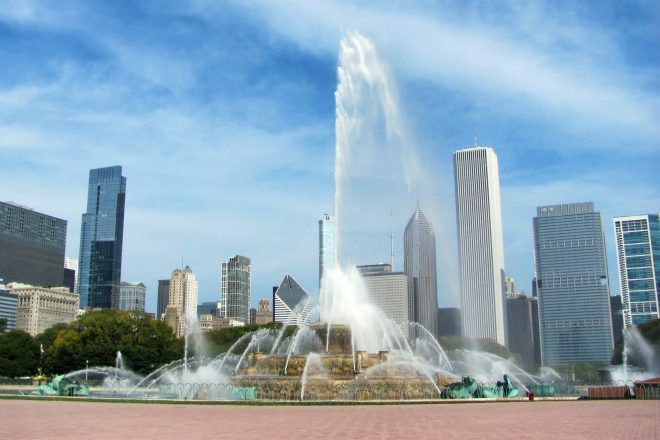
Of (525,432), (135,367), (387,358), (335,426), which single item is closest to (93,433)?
(335,426)

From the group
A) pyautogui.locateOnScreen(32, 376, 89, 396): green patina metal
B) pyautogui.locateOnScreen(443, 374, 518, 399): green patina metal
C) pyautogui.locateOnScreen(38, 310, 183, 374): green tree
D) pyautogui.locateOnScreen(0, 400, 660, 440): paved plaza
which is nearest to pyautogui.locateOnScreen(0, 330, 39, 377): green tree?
pyautogui.locateOnScreen(38, 310, 183, 374): green tree

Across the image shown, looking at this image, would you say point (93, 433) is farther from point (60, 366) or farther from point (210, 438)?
point (60, 366)

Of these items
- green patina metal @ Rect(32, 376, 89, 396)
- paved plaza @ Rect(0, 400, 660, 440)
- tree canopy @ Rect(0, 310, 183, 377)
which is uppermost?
tree canopy @ Rect(0, 310, 183, 377)

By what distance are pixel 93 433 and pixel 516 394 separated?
24497 mm

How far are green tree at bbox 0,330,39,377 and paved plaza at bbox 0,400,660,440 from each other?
57.0 metres

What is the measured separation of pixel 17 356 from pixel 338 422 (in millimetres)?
73032

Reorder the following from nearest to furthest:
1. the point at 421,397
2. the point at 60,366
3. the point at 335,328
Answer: the point at 421,397 → the point at 335,328 → the point at 60,366

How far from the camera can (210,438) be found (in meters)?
16.2

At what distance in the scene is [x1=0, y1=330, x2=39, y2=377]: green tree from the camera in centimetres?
7850

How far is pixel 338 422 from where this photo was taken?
797 inches

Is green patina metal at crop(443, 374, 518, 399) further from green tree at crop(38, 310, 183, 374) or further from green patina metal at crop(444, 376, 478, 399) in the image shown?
green tree at crop(38, 310, 183, 374)

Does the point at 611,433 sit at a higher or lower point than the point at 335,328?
lower

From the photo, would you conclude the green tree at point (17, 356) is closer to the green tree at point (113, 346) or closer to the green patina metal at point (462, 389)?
the green tree at point (113, 346)

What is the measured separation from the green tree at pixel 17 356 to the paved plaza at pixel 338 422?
187ft
